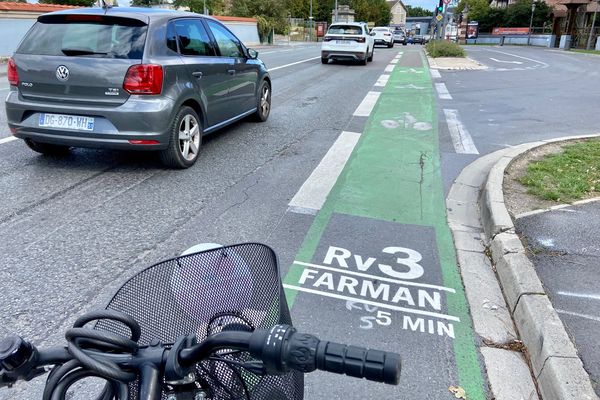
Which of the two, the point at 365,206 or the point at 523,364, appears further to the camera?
the point at 365,206

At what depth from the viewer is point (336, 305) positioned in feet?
10.9

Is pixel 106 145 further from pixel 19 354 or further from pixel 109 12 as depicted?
pixel 19 354

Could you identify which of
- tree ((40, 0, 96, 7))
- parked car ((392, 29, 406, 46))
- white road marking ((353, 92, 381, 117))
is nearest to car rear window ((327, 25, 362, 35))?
white road marking ((353, 92, 381, 117))

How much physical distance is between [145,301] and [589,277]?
3301 mm

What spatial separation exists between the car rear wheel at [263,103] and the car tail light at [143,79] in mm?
3223

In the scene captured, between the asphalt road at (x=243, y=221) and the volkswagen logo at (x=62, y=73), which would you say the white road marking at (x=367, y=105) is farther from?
the volkswagen logo at (x=62, y=73)

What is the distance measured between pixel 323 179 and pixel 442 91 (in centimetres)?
893

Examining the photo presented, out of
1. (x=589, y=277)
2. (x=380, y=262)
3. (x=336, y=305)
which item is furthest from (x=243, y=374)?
(x=589, y=277)

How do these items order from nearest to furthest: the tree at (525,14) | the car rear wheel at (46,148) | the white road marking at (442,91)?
the car rear wheel at (46,148) < the white road marking at (442,91) < the tree at (525,14)

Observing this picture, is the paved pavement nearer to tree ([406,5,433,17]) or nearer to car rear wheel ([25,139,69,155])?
car rear wheel ([25,139,69,155])

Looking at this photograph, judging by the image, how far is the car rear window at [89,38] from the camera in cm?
526

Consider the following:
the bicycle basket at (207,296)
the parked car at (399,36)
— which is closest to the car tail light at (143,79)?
the bicycle basket at (207,296)

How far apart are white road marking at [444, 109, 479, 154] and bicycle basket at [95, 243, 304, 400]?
6316 millimetres

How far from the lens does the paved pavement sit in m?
2.94
